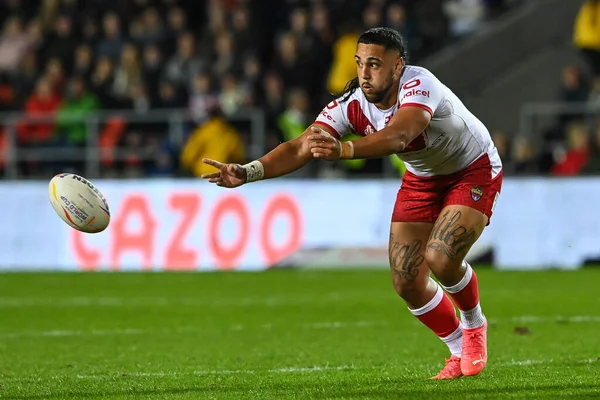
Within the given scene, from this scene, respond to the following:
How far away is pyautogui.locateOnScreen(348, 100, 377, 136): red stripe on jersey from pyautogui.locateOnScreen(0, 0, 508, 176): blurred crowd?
11.1 meters

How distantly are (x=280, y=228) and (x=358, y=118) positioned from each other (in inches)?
395

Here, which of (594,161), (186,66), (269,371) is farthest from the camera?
(186,66)

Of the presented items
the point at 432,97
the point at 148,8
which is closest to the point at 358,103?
the point at 432,97

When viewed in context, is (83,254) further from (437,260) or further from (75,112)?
(437,260)

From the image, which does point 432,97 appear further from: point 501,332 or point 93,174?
point 93,174

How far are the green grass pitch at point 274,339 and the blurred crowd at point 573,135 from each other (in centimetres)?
198

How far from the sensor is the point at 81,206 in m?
7.96

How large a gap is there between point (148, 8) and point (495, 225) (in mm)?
8653

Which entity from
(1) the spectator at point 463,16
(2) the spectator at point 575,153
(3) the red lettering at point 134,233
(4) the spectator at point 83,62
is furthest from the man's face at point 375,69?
(4) the spectator at point 83,62

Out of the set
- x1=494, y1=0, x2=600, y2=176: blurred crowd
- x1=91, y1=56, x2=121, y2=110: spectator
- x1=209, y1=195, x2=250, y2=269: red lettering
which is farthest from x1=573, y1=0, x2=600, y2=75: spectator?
x1=91, y1=56, x2=121, y2=110: spectator

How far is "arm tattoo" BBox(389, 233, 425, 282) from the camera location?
7719mm

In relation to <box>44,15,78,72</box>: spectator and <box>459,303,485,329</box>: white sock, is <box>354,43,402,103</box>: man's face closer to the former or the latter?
<box>459,303,485,329</box>: white sock

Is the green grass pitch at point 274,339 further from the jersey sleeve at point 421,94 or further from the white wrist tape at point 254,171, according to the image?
the jersey sleeve at point 421,94

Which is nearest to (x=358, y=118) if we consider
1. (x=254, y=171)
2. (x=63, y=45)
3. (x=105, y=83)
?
(x=254, y=171)
